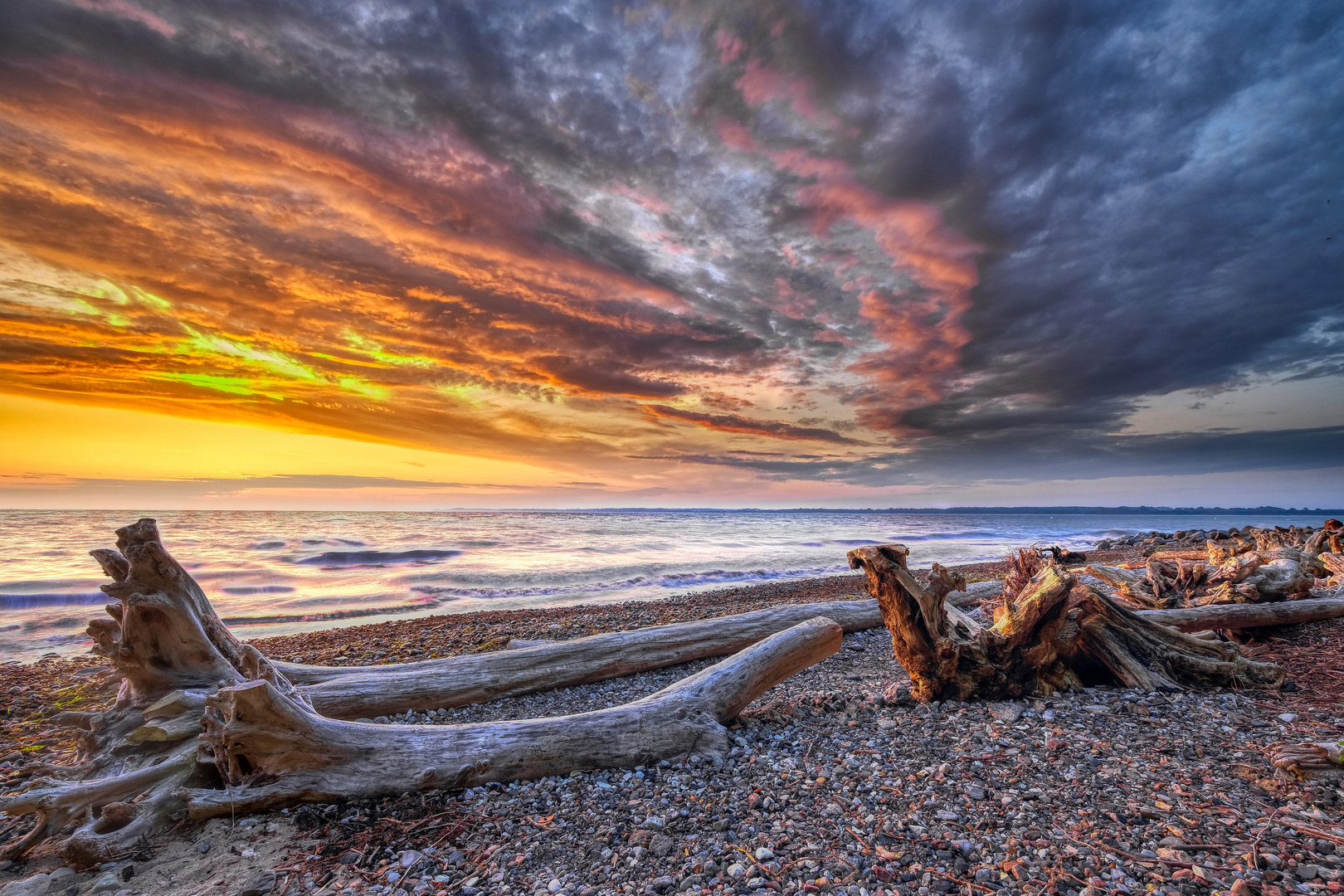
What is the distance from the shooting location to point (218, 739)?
3760mm

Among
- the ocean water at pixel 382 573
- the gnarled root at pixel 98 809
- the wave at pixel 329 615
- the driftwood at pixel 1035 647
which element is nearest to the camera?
the gnarled root at pixel 98 809

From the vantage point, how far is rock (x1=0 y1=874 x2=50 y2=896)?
122 inches

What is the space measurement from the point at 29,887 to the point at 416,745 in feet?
6.82

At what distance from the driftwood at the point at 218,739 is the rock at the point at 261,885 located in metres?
0.65

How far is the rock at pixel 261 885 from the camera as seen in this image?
10.0 feet

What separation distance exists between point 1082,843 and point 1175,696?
130 inches

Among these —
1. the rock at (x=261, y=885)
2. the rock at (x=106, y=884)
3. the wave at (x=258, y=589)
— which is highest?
the rock at (x=261, y=885)

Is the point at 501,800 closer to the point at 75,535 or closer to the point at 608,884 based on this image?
the point at 608,884

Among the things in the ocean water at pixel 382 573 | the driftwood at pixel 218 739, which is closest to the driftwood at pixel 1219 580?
the driftwood at pixel 218 739

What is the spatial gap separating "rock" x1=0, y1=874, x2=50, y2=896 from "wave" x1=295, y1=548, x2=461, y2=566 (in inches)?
963

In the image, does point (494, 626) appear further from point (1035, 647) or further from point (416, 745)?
point (1035, 647)

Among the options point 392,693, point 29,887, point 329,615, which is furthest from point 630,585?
point 29,887

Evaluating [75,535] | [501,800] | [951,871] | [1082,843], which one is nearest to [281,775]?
[501,800]

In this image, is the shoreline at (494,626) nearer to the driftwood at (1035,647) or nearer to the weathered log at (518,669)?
the driftwood at (1035,647)
